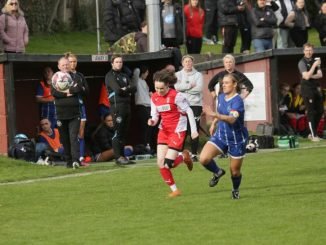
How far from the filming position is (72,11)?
124 feet

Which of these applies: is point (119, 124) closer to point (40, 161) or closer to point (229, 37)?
point (40, 161)

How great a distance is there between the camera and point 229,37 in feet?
92.9

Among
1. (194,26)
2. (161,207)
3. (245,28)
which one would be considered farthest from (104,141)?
(161,207)

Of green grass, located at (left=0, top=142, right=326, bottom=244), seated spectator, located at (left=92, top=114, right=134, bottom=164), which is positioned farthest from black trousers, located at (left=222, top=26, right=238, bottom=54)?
green grass, located at (left=0, top=142, right=326, bottom=244)

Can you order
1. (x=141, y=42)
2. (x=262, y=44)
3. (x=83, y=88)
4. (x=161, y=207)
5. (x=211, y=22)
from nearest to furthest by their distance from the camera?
(x=161, y=207)
(x=83, y=88)
(x=141, y=42)
(x=262, y=44)
(x=211, y=22)

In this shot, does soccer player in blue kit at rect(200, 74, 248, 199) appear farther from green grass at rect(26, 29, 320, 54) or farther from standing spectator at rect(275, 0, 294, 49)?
green grass at rect(26, 29, 320, 54)

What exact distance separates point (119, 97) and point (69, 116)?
4.81 feet

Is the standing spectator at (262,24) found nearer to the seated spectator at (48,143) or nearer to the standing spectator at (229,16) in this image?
the standing spectator at (229,16)

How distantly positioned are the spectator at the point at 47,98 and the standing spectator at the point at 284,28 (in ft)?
25.2

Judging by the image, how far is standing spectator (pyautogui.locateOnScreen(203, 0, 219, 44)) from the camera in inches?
1249

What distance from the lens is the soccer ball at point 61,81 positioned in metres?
20.9

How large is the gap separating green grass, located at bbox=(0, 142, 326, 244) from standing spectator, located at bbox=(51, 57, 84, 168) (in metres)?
0.39

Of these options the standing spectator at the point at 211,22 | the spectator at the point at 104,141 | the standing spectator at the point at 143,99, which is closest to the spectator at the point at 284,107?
the standing spectator at the point at 143,99

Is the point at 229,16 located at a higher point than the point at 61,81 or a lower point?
higher
